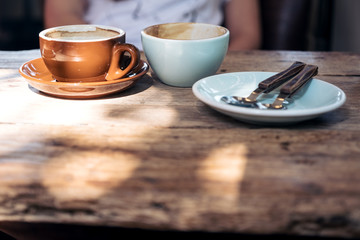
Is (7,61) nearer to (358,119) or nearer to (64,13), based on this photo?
(64,13)

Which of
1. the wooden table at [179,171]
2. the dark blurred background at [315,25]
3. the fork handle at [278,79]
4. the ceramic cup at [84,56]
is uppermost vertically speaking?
the ceramic cup at [84,56]

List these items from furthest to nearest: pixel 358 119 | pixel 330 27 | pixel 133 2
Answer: pixel 330 27
pixel 133 2
pixel 358 119

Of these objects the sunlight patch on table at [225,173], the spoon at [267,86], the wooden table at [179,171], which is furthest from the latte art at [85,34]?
the sunlight patch on table at [225,173]

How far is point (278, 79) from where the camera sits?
0.73 m

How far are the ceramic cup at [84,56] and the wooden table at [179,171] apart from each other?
95mm

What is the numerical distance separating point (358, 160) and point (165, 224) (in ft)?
0.85

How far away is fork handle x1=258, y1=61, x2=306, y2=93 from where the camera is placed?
70cm

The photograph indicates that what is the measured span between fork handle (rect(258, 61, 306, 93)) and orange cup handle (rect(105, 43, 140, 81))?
0.79 ft

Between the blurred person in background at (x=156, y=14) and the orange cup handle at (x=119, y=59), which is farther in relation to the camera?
the blurred person in background at (x=156, y=14)

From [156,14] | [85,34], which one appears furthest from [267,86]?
[156,14]

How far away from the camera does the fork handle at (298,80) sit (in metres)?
0.68

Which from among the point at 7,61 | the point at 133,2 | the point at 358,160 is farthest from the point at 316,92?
the point at 133,2

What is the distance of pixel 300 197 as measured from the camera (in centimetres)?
44

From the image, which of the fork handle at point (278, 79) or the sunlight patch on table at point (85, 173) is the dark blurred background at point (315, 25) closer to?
the fork handle at point (278, 79)
